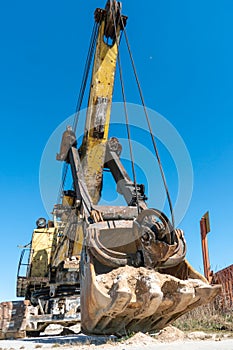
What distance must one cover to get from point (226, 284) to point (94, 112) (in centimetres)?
552

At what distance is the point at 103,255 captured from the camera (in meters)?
5.89

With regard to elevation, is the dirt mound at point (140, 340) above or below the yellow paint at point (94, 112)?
below

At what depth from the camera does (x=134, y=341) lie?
522cm

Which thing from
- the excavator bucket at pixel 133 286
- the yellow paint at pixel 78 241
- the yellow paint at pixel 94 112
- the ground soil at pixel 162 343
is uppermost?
the yellow paint at pixel 94 112

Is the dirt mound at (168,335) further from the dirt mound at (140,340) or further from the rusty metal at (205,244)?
the rusty metal at (205,244)

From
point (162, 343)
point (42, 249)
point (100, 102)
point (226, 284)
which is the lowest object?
point (162, 343)

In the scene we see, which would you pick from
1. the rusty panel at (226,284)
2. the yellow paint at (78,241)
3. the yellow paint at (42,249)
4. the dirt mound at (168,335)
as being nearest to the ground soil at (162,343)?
the dirt mound at (168,335)

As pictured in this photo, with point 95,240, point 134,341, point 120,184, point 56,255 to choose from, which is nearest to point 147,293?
point 134,341

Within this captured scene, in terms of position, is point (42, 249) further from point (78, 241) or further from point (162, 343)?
point (162, 343)

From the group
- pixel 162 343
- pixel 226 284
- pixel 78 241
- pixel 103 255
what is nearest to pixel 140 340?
pixel 162 343

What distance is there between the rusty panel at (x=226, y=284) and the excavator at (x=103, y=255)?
3474 mm

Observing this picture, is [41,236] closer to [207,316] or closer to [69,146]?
[69,146]

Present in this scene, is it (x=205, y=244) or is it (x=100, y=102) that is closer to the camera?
(x=100, y=102)

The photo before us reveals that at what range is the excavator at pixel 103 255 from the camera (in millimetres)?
5629
